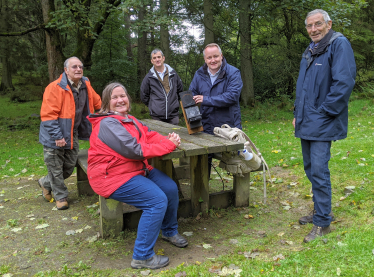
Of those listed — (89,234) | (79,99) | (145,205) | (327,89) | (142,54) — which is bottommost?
(89,234)

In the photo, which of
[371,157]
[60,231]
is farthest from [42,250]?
[371,157]

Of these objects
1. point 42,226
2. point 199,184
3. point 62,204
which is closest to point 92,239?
point 42,226

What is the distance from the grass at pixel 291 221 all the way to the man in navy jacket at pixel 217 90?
4.19ft

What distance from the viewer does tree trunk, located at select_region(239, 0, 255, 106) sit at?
43.3 ft

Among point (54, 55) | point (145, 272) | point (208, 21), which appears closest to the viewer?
point (145, 272)

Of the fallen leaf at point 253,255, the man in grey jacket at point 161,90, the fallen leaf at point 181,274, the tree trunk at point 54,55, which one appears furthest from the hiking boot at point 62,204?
the tree trunk at point 54,55

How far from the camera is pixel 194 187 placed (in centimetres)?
438

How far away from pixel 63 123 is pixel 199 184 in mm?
2079

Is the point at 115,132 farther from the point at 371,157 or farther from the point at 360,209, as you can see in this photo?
the point at 371,157

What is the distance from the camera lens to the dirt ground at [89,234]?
11.1 feet

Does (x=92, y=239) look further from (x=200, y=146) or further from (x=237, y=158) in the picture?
(x=237, y=158)

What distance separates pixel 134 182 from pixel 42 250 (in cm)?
141

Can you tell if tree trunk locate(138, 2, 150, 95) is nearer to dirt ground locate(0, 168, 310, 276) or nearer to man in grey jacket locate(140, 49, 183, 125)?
man in grey jacket locate(140, 49, 183, 125)

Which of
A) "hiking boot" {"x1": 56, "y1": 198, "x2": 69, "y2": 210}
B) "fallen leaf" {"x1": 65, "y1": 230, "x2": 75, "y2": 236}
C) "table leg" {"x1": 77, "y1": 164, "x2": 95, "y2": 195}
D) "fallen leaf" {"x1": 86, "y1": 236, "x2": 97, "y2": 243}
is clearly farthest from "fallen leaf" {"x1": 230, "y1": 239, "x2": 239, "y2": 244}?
"table leg" {"x1": 77, "y1": 164, "x2": 95, "y2": 195}
